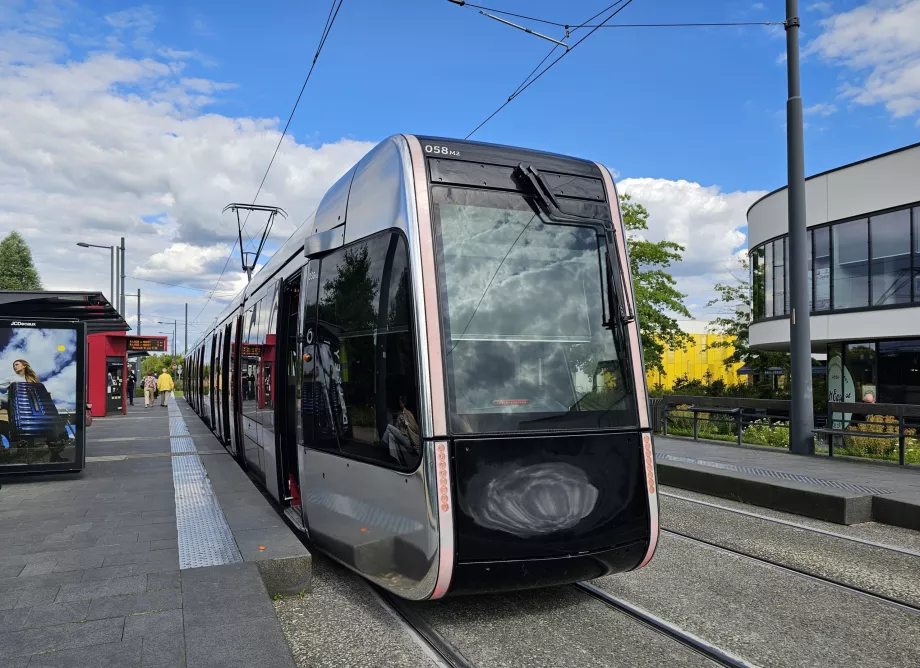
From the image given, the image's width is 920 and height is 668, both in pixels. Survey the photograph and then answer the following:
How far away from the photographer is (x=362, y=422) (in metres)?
4.80

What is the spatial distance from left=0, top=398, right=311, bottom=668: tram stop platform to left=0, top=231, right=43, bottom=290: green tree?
6370 centimetres

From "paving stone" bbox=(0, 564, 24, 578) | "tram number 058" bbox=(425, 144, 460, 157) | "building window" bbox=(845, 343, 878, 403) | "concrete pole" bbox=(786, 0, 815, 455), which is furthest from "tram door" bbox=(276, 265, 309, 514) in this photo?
"building window" bbox=(845, 343, 878, 403)

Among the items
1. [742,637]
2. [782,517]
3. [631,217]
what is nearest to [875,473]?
[782,517]

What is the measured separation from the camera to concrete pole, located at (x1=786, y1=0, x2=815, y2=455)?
1248 centimetres

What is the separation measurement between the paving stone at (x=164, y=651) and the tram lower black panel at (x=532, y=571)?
140 cm

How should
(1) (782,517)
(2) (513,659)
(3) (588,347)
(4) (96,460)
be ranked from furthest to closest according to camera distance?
(4) (96,460) → (1) (782,517) → (3) (588,347) → (2) (513,659)

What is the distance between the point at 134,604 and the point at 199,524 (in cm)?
237

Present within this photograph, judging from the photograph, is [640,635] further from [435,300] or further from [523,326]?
[435,300]

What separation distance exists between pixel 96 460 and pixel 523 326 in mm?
9835

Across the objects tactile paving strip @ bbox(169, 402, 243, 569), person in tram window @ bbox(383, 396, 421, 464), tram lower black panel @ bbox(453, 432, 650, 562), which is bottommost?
tactile paving strip @ bbox(169, 402, 243, 569)

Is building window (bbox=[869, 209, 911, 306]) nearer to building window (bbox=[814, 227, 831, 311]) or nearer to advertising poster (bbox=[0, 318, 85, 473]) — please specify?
building window (bbox=[814, 227, 831, 311])

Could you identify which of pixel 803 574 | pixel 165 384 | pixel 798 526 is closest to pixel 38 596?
pixel 803 574

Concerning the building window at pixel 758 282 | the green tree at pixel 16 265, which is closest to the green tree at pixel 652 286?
the building window at pixel 758 282

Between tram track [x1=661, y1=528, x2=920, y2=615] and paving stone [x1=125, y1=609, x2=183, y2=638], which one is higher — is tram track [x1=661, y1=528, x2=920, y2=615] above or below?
below
